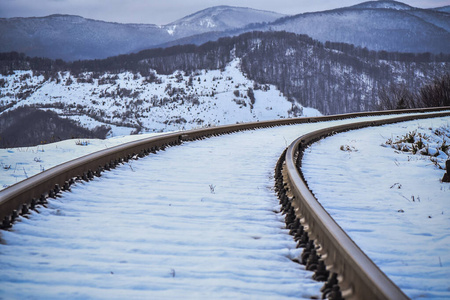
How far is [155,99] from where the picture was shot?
298 feet

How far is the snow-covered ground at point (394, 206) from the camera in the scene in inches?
110

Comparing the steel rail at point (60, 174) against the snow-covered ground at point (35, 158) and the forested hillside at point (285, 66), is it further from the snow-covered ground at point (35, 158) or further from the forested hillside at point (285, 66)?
the forested hillside at point (285, 66)

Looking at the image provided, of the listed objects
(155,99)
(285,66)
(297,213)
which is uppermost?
(285,66)

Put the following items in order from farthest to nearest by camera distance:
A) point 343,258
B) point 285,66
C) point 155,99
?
point 285,66 < point 155,99 < point 343,258

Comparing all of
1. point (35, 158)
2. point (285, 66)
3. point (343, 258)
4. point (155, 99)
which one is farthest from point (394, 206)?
point (285, 66)

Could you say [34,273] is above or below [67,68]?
below

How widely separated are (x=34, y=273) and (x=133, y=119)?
274 feet

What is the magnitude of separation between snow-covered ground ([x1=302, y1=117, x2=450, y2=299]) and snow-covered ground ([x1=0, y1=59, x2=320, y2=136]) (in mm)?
51833

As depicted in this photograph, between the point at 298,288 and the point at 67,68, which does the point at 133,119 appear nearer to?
the point at 67,68

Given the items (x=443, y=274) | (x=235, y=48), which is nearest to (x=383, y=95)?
(x=443, y=274)

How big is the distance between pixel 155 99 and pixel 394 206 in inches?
3507

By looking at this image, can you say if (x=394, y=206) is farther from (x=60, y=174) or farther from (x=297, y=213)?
(x=60, y=174)

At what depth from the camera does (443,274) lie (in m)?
2.69

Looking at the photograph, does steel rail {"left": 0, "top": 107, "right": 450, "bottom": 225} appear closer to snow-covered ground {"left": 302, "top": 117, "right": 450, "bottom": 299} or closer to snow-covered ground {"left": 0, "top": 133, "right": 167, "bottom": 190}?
snow-covered ground {"left": 0, "top": 133, "right": 167, "bottom": 190}
